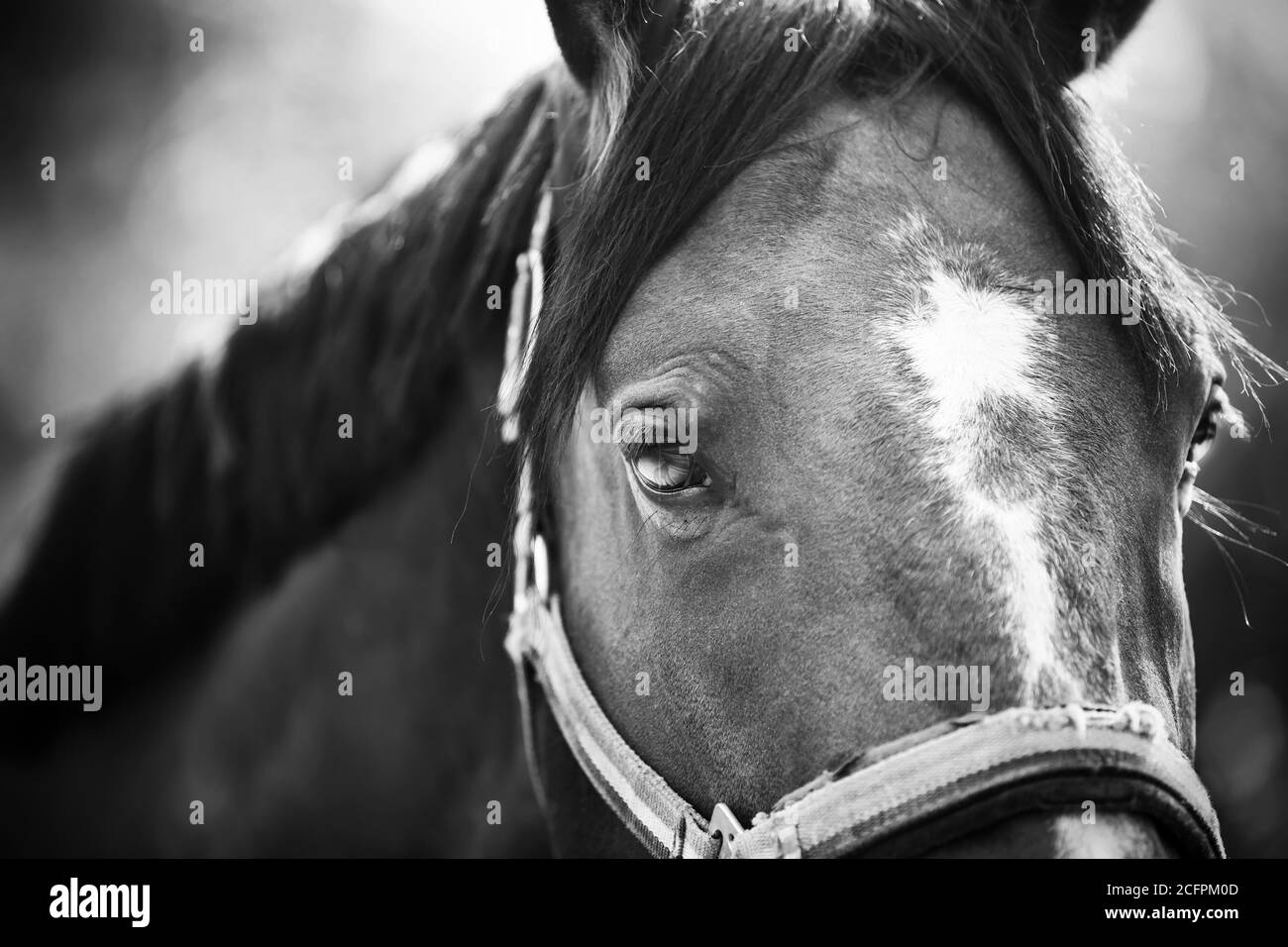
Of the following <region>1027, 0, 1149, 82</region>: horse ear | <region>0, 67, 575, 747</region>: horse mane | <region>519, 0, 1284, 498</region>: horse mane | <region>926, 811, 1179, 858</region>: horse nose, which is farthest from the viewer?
<region>0, 67, 575, 747</region>: horse mane

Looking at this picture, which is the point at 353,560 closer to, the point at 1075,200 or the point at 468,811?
the point at 468,811

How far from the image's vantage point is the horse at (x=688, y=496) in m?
1.11

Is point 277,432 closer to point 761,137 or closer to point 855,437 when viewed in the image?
point 761,137

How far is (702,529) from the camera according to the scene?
131 centimetres

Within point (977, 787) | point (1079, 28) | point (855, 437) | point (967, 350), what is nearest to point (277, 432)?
point (855, 437)

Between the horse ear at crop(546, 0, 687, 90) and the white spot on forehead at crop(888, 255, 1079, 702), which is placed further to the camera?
the horse ear at crop(546, 0, 687, 90)

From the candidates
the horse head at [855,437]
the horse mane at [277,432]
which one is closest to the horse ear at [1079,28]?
the horse head at [855,437]

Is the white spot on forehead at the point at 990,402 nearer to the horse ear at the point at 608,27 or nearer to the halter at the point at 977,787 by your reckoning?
the halter at the point at 977,787

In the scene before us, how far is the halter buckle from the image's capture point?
1.23 m

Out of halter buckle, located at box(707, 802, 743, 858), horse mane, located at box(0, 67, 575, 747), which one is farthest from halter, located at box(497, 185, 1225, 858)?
horse mane, located at box(0, 67, 575, 747)

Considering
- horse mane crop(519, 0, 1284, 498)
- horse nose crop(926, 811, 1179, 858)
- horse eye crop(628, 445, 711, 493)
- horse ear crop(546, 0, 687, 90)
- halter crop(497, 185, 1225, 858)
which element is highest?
horse ear crop(546, 0, 687, 90)

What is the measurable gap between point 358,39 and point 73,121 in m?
1.53

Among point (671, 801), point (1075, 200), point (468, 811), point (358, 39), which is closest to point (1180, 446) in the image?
point (1075, 200)

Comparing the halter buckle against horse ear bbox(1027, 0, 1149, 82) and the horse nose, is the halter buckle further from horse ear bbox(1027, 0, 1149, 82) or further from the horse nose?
horse ear bbox(1027, 0, 1149, 82)
